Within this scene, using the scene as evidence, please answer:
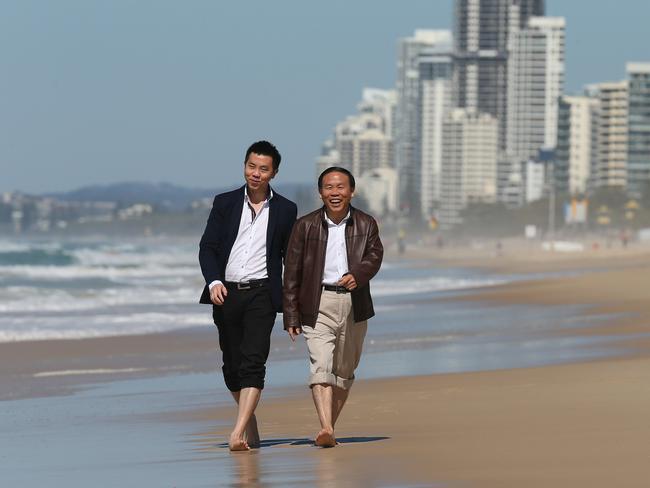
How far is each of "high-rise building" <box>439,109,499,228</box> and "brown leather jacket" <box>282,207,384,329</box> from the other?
604 feet

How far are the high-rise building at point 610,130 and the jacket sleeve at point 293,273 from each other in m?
166

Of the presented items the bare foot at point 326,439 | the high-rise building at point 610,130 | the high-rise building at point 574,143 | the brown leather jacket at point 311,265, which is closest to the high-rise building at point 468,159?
the high-rise building at point 574,143

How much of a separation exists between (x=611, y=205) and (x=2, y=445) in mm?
137118

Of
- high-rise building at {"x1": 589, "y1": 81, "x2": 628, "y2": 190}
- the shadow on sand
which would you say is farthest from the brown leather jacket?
high-rise building at {"x1": 589, "y1": 81, "x2": 628, "y2": 190}

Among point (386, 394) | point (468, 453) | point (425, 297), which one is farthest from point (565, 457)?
point (425, 297)

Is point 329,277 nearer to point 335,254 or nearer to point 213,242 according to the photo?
point 335,254

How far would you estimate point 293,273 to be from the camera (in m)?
6.45

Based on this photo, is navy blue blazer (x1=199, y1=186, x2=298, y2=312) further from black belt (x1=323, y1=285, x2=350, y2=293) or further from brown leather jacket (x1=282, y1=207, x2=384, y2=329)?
black belt (x1=323, y1=285, x2=350, y2=293)

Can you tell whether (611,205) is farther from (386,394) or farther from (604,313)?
(386,394)

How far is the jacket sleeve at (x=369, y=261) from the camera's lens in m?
6.43

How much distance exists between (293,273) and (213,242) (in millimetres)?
398

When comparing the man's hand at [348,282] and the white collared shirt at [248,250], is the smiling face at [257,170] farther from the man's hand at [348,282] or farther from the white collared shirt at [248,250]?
the man's hand at [348,282]

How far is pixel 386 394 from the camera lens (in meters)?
9.01

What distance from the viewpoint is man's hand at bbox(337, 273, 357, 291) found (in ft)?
21.0
